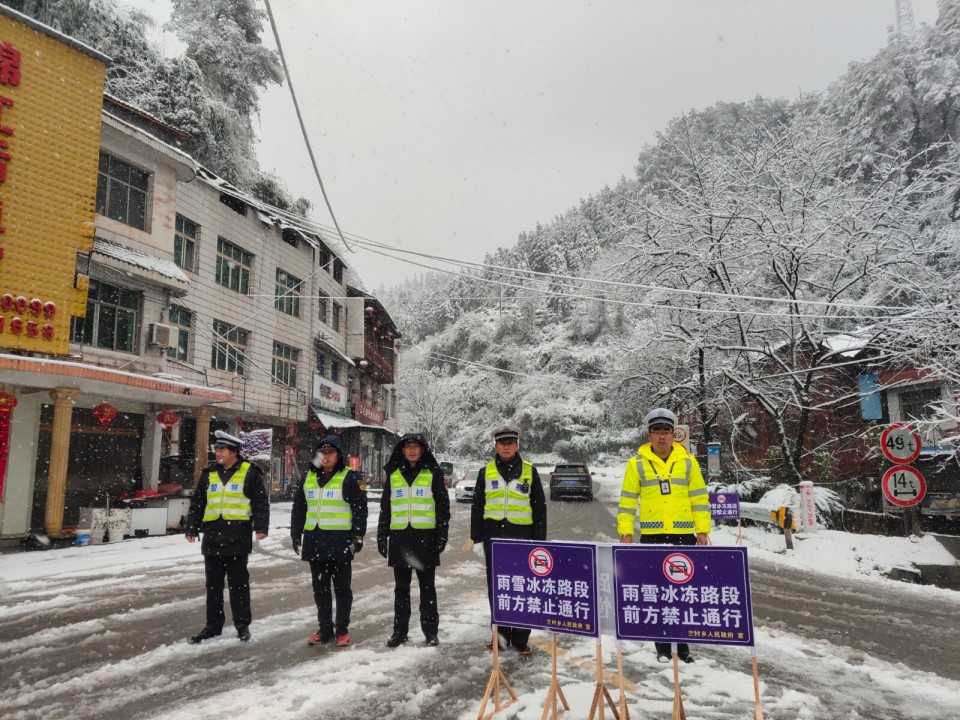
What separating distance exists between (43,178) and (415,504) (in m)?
12.8

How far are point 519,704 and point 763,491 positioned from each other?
15887 mm

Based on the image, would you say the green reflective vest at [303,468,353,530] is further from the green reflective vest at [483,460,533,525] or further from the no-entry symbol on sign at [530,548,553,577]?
the no-entry symbol on sign at [530,548,553,577]

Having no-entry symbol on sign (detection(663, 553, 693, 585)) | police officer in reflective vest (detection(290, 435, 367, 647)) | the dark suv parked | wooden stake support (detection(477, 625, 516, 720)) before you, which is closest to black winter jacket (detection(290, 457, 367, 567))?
police officer in reflective vest (detection(290, 435, 367, 647))

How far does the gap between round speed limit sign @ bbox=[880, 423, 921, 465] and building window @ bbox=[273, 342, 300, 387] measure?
20.6 metres

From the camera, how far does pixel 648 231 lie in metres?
17.6

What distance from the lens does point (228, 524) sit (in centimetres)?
593

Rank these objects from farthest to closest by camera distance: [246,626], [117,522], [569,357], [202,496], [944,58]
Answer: [569,357] < [944,58] < [117,522] < [202,496] < [246,626]

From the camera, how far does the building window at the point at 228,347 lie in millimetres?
21266

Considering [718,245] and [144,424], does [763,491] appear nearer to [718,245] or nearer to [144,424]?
[718,245]

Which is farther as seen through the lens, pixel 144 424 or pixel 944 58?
pixel 944 58

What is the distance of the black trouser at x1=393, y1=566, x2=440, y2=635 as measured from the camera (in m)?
5.52

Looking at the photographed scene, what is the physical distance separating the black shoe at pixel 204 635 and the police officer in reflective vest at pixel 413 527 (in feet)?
5.64

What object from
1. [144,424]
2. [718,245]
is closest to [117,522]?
[144,424]

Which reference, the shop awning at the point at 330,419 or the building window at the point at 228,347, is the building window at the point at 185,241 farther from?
the shop awning at the point at 330,419
